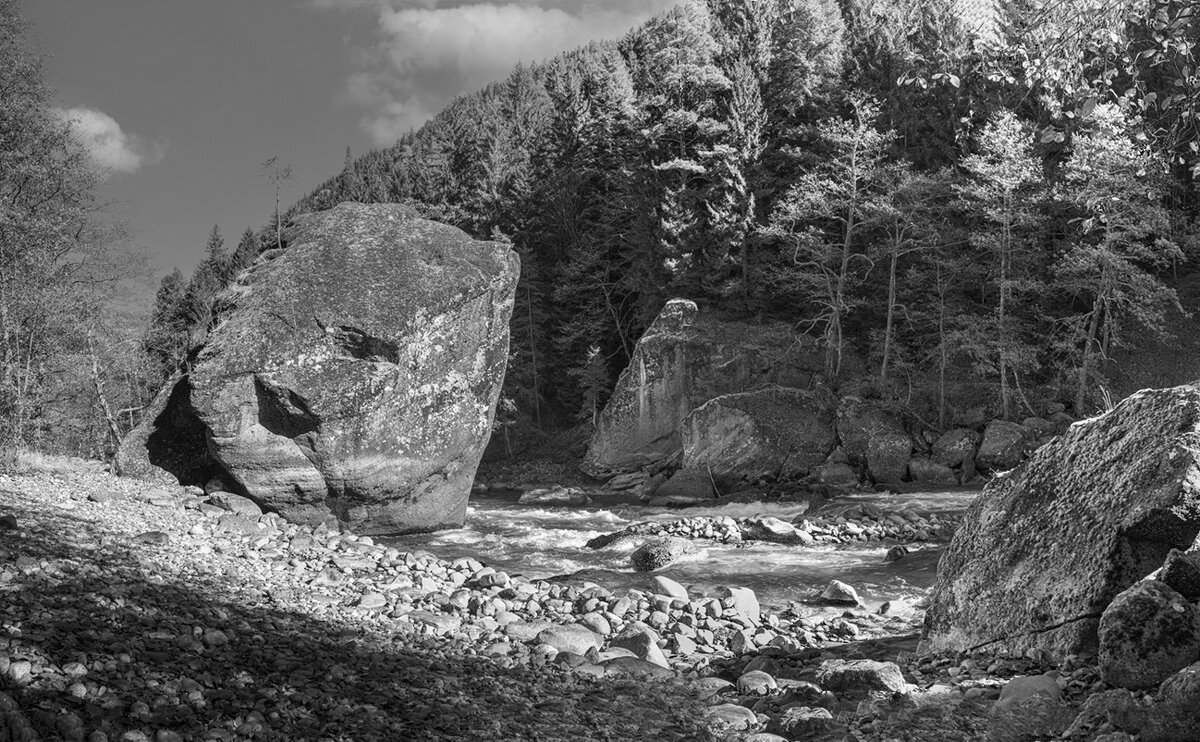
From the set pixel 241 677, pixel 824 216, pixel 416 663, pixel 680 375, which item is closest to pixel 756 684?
pixel 416 663

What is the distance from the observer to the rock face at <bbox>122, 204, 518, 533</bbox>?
12461mm

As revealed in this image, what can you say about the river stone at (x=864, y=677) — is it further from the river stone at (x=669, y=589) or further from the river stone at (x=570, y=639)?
the river stone at (x=669, y=589)

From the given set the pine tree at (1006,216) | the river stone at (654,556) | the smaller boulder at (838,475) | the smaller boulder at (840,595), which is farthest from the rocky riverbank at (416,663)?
the pine tree at (1006,216)

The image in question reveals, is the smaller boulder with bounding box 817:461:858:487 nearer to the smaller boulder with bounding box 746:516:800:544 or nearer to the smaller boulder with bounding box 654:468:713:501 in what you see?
the smaller boulder with bounding box 654:468:713:501

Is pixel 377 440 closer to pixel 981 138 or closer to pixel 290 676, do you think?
pixel 290 676

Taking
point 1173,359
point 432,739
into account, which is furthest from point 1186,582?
point 1173,359

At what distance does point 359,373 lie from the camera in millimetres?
12859

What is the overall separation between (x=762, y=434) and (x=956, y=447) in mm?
5245

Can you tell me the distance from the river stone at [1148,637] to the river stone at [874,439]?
1842 cm

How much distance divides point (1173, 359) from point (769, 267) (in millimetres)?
13518

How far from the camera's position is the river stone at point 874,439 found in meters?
21.9

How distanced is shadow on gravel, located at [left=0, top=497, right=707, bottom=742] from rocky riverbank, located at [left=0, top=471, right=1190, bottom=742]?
15 millimetres

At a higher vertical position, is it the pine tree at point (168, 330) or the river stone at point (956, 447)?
the pine tree at point (168, 330)

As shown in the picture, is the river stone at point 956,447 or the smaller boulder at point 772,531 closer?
the smaller boulder at point 772,531
